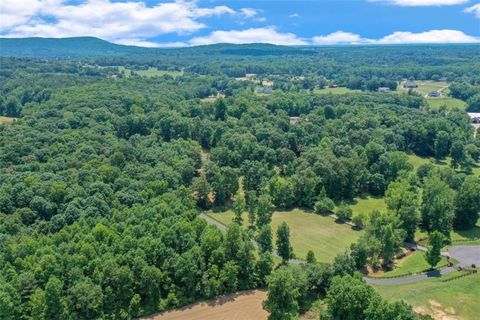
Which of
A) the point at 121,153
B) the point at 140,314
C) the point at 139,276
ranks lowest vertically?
the point at 140,314

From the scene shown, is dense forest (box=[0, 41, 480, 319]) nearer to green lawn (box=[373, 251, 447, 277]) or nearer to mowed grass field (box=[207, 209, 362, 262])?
green lawn (box=[373, 251, 447, 277])

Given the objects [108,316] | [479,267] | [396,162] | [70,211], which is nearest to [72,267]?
[108,316]

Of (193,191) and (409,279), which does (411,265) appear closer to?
(409,279)

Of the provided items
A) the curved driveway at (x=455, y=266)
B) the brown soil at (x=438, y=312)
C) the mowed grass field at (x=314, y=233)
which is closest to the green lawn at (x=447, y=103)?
the mowed grass field at (x=314, y=233)

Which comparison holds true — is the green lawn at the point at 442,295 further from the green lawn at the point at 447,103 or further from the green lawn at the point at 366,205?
the green lawn at the point at 447,103

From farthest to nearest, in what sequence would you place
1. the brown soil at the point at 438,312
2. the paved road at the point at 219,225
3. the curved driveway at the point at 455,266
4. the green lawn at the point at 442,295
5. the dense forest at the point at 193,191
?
the paved road at the point at 219,225 → the curved driveway at the point at 455,266 → the dense forest at the point at 193,191 → the green lawn at the point at 442,295 → the brown soil at the point at 438,312

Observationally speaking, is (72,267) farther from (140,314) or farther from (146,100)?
(146,100)
